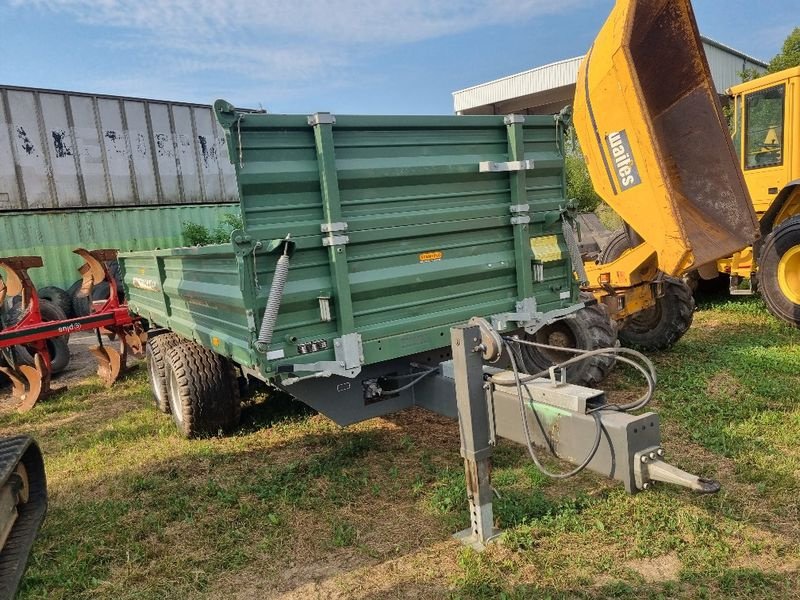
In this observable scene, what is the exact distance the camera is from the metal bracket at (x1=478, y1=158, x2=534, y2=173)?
3553 mm

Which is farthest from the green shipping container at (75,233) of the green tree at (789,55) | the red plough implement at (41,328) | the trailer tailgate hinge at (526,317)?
the green tree at (789,55)

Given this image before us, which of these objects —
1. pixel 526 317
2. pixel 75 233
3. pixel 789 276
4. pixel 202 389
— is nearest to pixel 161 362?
pixel 202 389

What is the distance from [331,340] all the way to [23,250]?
11.0 metres

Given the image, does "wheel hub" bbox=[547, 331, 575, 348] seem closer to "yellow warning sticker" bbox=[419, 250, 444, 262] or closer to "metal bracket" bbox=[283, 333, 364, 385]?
"yellow warning sticker" bbox=[419, 250, 444, 262]

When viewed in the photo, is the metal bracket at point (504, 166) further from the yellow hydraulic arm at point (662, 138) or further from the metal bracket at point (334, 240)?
the metal bracket at point (334, 240)

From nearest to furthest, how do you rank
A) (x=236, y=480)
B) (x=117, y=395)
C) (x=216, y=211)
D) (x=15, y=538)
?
(x=15, y=538), (x=236, y=480), (x=117, y=395), (x=216, y=211)

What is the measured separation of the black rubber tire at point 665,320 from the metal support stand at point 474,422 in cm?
343

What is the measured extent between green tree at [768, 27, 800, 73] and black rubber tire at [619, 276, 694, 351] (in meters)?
16.3

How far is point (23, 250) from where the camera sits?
Answer: 1152 cm

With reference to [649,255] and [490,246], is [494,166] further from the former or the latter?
[649,255]

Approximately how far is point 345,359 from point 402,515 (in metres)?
0.92

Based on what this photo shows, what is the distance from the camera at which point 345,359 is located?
3.19 metres

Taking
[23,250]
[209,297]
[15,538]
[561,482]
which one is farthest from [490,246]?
[23,250]

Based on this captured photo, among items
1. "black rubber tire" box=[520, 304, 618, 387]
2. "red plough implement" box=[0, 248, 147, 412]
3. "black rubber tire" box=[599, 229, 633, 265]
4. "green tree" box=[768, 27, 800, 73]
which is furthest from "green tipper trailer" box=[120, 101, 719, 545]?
"green tree" box=[768, 27, 800, 73]
